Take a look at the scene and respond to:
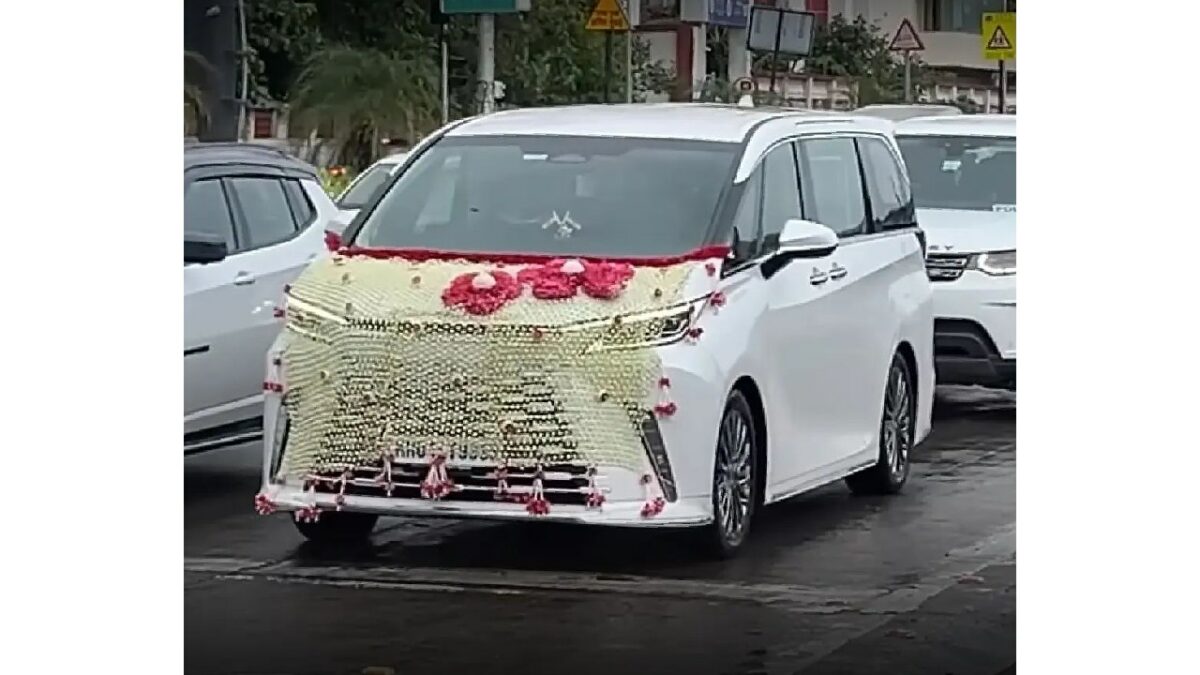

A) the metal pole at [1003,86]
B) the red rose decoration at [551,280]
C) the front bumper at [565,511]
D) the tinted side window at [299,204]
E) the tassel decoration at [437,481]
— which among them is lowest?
the front bumper at [565,511]

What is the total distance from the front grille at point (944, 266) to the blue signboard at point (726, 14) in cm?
57

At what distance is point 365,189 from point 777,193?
2.53 ft

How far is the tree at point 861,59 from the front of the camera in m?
5.33

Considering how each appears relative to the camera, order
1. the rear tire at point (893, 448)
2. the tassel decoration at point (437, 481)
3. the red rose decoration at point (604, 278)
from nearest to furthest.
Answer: the red rose decoration at point (604, 278) → the tassel decoration at point (437, 481) → the rear tire at point (893, 448)

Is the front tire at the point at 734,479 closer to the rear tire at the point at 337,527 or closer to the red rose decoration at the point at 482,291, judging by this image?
the red rose decoration at the point at 482,291

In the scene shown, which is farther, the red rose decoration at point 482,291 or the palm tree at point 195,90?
the palm tree at point 195,90

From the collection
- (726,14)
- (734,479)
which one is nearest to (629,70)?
(726,14)

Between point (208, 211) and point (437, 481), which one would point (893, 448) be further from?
point (208, 211)

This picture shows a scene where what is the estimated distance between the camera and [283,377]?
209 inches

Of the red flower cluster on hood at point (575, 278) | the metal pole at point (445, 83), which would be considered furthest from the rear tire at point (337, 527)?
the metal pole at point (445, 83)

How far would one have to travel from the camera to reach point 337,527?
5.34 m

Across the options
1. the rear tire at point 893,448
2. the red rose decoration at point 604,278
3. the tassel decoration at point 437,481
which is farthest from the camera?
the rear tire at point 893,448
